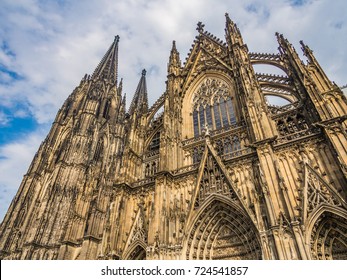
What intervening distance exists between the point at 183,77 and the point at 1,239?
24548 mm

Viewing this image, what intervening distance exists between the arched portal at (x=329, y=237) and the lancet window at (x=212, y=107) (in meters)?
7.41

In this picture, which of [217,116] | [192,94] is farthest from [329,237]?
[192,94]

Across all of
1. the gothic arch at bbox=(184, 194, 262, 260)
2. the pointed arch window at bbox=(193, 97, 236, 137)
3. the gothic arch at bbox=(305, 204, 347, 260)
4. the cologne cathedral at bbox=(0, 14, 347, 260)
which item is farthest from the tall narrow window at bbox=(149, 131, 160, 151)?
the gothic arch at bbox=(305, 204, 347, 260)

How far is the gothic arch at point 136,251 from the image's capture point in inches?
492

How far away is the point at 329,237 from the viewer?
367 inches

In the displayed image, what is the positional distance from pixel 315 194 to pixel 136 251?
8766 mm

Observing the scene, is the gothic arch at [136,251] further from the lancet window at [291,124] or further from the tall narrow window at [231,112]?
the lancet window at [291,124]

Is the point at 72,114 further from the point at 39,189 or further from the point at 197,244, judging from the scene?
the point at 197,244

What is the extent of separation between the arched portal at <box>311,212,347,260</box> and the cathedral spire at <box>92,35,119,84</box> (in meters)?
39.7

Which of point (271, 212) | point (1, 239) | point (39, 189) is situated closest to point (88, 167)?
point (39, 189)

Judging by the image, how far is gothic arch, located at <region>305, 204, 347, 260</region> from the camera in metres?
8.90

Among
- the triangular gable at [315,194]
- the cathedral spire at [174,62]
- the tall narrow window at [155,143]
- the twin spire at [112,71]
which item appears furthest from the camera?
the twin spire at [112,71]

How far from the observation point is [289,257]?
28.1ft

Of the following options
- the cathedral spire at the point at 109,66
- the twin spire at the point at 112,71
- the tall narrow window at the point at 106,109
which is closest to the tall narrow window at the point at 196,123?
the tall narrow window at the point at 106,109
